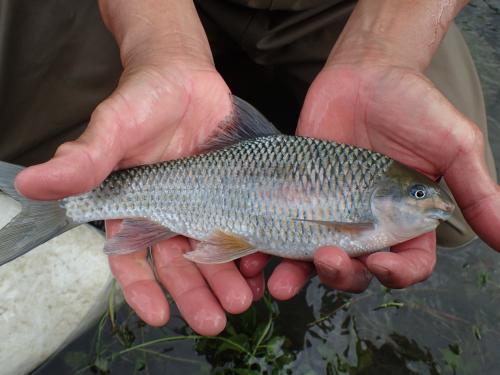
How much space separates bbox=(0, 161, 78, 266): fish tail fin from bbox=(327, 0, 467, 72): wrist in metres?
1.94

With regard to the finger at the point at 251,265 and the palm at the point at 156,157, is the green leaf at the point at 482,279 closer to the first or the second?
the finger at the point at 251,265

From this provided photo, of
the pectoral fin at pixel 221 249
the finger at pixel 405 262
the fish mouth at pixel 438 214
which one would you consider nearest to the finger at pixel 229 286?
the pectoral fin at pixel 221 249

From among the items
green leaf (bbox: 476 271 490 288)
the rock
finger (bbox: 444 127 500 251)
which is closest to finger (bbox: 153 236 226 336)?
the rock

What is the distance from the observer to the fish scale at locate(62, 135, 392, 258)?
290cm

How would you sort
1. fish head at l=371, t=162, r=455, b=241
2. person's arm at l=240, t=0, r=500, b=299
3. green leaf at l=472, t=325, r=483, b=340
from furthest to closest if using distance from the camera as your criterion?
green leaf at l=472, t=325, r=483, b=340, fish head at l=371, t=162, r=455, b=241, person's arm at l=240, t=0, r=500, b=299

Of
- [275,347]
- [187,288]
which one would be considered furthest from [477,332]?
[187,288]

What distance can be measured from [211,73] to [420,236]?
1.62 metres

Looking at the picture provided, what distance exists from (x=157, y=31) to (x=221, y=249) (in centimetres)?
157

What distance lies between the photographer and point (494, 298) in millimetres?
4176

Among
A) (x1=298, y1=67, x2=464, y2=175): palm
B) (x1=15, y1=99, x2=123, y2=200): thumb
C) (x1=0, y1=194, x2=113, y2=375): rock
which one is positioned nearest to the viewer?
(x1=15, y1=99, x2=123, y2=200): thumb

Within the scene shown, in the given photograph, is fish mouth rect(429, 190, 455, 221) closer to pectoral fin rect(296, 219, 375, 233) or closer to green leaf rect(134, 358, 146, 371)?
pectoral fin rect(296, 219, 375, 233)

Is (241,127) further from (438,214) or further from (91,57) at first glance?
(91,57)

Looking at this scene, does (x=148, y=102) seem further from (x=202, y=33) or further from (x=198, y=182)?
(x=202, y=33)

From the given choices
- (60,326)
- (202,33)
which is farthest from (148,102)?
(60,326)
